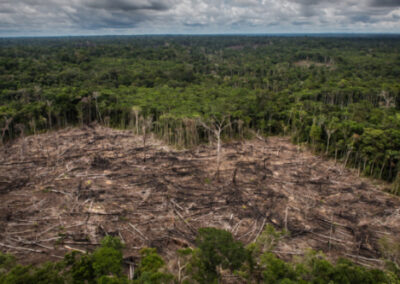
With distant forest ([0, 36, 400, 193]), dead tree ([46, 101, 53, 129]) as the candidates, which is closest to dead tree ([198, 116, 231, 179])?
distant forest ([0, 36, 400, 193])

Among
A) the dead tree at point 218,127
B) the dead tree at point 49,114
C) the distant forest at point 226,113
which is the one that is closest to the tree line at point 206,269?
the dead tree at point 218,127

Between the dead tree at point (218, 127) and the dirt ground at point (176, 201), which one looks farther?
the dead tree at point (218, 127)

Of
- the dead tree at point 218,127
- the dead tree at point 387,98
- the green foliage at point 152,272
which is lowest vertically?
the green foliage at point 152,272

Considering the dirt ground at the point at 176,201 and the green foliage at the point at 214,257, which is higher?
the green foliage at the point at 214,257

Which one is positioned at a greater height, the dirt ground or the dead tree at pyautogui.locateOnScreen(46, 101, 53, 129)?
the dead tree at pyautogui.locateOnScreen(46, 101, 53, 129)

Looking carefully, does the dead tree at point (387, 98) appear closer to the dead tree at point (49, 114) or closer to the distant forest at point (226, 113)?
the distant forest at point (226, 113)

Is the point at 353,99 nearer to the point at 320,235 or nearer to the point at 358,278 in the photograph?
the point at 320,235

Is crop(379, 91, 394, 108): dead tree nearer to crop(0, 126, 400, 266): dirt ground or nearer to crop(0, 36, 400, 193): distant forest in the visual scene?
crop(0, 36, 400, 193): distant forest

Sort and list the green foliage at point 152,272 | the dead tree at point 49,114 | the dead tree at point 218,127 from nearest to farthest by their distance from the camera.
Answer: the green foliage at point 152,272
the dead tree at point 218,127
the dead tree at point 49,114

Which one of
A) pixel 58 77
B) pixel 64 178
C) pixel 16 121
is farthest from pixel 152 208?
pixel 58 77
